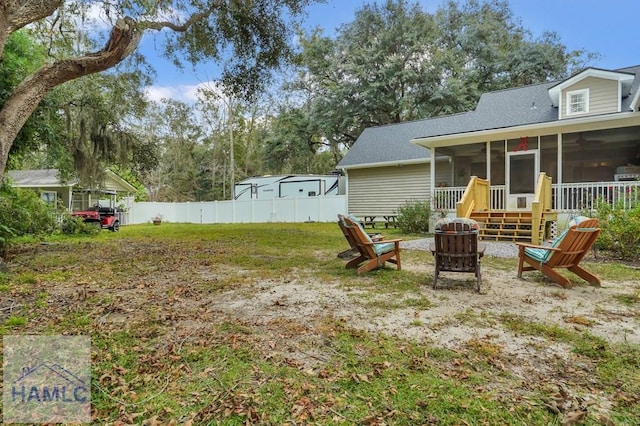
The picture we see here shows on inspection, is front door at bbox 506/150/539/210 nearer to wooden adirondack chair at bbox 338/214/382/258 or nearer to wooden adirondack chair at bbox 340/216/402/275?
wooden adirondack chair at bbox 338/214/382/258

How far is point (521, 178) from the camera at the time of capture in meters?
11.8

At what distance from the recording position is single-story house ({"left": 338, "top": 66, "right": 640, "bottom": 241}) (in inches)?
405

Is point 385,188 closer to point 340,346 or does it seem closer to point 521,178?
point 521,178

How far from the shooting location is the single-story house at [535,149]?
1029 centimetres

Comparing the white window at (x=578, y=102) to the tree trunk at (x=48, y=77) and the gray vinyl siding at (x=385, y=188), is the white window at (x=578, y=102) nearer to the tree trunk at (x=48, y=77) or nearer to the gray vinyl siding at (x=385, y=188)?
the gray vinyl siding at (x=385, y=188)

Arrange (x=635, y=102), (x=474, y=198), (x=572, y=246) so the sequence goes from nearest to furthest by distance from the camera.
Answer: (x=572, y=246) < (x=635, y=102) < (x=474, y=198)

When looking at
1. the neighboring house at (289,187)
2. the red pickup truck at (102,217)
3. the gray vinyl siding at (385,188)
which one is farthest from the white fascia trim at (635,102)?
the red pickup truck at (102,217)

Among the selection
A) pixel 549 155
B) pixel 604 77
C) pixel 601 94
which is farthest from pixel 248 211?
pixel 604 77

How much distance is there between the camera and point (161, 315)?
12.1 ft

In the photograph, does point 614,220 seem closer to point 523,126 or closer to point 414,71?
point 523,126

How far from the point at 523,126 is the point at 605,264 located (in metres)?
5.57

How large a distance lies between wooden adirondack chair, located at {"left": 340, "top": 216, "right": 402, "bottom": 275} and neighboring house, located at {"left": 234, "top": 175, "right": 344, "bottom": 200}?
48.7 ft

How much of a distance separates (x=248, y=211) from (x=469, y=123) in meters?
13.8

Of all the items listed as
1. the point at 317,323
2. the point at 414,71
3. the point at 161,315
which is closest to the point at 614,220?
the point at 317,323
